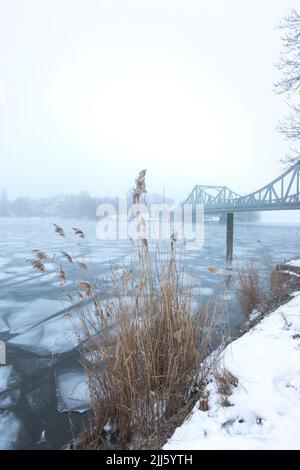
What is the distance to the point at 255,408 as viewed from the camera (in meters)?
1.50

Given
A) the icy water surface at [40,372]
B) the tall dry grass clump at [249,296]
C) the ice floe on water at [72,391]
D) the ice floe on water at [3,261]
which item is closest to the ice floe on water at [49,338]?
the icy water surface at [40,372]

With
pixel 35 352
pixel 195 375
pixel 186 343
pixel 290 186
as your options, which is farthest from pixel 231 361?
pixel 290 186

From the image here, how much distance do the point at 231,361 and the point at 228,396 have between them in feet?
1.35

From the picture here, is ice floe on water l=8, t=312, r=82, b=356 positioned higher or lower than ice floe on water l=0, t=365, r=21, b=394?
lower

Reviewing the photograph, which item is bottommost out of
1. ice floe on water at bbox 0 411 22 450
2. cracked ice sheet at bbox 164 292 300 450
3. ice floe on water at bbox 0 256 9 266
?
ice floe on water at bbox 0 411 22 450

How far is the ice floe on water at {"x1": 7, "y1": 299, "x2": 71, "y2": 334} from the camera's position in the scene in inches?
138

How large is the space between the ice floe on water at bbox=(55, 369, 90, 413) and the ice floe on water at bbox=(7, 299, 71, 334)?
3.77ft

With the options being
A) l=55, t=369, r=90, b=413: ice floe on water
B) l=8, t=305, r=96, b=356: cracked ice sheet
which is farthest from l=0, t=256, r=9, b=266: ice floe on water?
l=55, t=369, r=90, b=413: ice floe on water

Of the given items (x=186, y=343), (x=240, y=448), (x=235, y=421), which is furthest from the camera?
(x=186, y=343)

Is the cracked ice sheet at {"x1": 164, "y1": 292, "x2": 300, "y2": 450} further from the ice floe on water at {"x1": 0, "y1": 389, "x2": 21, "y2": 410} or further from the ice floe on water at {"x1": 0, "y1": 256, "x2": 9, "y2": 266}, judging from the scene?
the ice floe on water at {"x1": 0, "y1": 256, "x2": 9, "y2": 266}

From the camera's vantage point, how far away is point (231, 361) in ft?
6.64

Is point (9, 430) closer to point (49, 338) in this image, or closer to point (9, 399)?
point (9, 399)

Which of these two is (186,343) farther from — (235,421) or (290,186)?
(290,186)
